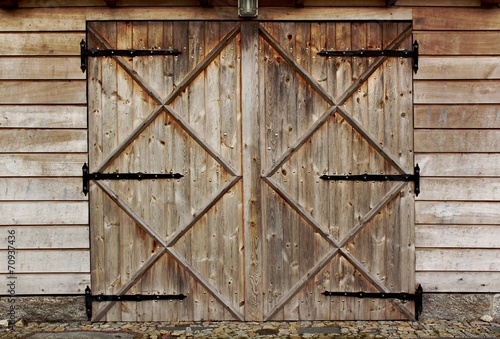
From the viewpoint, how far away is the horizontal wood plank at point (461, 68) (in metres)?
4.91

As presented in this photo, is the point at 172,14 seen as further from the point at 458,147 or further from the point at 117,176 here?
the point at 458,147

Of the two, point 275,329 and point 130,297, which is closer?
point 275,329

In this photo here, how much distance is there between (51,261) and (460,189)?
3652 millimetres

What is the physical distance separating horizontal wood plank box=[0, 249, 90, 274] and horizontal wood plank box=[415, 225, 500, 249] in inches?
116

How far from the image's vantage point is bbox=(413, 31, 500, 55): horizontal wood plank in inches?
193

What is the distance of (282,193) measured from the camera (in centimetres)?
495

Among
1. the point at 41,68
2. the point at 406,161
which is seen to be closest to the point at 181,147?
the point at 41,68

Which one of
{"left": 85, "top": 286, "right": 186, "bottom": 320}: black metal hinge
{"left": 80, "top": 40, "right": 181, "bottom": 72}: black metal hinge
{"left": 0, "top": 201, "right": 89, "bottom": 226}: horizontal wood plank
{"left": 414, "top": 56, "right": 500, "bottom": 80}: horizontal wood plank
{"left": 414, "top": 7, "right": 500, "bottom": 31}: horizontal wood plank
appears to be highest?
{"left": 414, "top": 7, "right": 500, "bottom": 31}: horizontal wood plank

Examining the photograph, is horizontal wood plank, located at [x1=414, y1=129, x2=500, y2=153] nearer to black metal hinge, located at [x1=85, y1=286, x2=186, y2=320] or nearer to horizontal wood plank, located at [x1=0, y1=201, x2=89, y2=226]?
black metal hinge, located at [x1=85, y1=286, x2=186, y2=320]

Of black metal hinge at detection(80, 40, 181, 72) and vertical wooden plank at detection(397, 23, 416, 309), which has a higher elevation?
black metal hinge at detection(80, 40, 181, 72)

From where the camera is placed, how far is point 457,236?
4969mm

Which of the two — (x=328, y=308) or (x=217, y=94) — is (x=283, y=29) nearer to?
(x=217, y=94)

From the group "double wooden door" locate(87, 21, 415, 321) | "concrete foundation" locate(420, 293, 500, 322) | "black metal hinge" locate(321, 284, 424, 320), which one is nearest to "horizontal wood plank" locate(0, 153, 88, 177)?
"double wooden door" locate(87, 21, 415, 321)

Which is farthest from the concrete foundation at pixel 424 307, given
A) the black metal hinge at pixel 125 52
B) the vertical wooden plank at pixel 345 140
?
the black metal hinge at pixel 125 52
